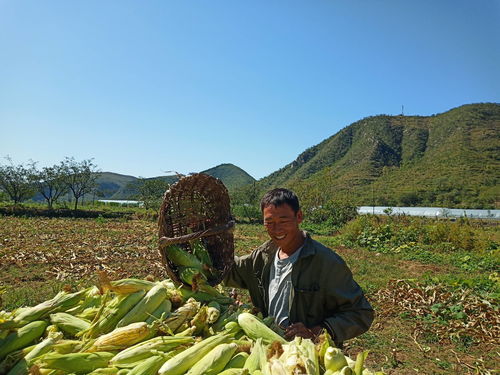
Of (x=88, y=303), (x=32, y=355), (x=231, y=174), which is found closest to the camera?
(x=32, y=355)

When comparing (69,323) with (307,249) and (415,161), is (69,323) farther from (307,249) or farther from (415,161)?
(415,161)

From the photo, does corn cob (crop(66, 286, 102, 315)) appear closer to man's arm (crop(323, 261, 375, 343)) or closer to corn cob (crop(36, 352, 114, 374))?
corn cob (crop(36, 352, 114, 374))

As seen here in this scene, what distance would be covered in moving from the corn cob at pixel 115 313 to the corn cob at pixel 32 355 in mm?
197

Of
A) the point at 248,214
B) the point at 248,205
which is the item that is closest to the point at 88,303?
the point at 248,214

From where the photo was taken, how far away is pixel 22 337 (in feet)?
6.68

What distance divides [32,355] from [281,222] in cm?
180

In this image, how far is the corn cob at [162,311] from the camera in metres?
2.13

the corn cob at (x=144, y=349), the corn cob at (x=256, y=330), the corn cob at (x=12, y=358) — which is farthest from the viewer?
the corn cob at (x=256, y=330)

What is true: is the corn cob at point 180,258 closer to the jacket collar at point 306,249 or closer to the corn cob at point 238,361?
the jacket collar at point 306,249

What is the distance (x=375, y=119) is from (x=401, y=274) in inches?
3857

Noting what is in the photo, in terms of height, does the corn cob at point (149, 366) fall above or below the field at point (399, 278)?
above

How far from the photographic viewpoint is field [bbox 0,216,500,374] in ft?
18.4

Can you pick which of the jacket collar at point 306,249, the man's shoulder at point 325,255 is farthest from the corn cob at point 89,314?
the man's shoulder at point 325,255

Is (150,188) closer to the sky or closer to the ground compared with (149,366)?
closer to the sky
